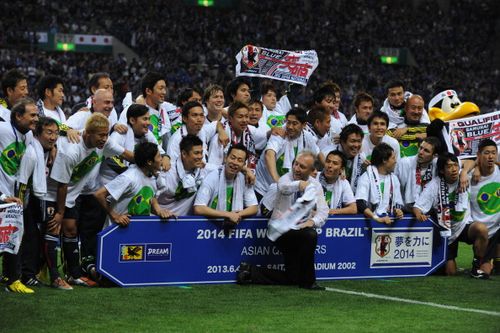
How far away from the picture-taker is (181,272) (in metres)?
9.12

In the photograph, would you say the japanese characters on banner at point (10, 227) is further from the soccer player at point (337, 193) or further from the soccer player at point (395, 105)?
the soccer player at point (395, 105)

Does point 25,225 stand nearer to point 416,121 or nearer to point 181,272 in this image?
point 181,272

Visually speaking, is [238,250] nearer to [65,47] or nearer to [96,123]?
[96,123]

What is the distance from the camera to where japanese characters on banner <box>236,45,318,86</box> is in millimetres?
11750

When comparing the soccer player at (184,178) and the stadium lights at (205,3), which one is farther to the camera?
the stadium lights at (205,3)

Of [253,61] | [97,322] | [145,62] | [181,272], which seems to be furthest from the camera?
[145,62]

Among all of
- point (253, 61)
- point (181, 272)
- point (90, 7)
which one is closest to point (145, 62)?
Result: point (90, 7)

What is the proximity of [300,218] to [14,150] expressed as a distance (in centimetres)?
273

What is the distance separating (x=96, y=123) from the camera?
862 centimetres

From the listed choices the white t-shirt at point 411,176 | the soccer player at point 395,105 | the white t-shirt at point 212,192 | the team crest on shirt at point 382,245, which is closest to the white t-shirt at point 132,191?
the white t-shirt at point 212,192

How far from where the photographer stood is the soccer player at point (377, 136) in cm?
1040

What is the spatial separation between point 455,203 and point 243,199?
→ 101 inches

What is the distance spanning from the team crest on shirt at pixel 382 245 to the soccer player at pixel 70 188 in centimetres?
308

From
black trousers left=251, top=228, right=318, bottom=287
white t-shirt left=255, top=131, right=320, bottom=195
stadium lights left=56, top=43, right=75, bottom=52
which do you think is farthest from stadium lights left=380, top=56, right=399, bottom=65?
black trousers left=251, top=228, right=318, bottom=287
